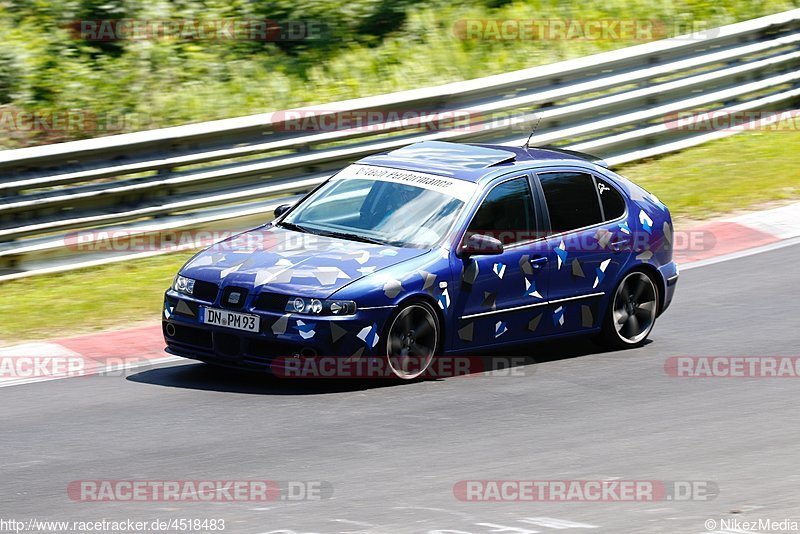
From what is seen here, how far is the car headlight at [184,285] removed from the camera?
892 cm

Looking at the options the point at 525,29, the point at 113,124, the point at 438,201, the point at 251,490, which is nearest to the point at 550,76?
the point at 525,29

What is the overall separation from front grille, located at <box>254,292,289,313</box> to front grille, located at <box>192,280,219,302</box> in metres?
0.37

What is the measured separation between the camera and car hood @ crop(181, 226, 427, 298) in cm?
855

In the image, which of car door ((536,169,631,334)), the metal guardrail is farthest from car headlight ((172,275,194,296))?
the metal guardrail

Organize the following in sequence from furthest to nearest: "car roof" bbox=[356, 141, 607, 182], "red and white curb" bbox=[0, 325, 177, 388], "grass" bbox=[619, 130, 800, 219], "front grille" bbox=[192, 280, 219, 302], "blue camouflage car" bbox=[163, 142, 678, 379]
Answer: "grass" bbox=[619, 130, 800, 219], "car roof" bbox=[356, 141, 607, 182], "red and white curb" bbox=[0, 325, 177, 388], "front grille" bbox=[192, 280, 219, 302], "blue camouflage car" bbox=[163, 142, 678, 379]

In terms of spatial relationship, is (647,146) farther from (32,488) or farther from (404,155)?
(32,488)

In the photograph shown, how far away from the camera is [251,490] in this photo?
6.70m

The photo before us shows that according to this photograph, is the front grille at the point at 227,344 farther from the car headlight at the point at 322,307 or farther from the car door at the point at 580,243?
the car door at the point at 580,243

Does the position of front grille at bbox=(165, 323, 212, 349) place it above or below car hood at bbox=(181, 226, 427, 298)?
below

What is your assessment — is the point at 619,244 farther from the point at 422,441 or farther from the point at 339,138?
the point at 339,138

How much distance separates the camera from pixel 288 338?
8422 mm

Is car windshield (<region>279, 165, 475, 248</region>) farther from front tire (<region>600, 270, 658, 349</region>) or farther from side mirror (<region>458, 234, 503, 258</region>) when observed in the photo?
front tire (<region>600, 270, 658, 349</region>)

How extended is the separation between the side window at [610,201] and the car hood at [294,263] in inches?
75.4

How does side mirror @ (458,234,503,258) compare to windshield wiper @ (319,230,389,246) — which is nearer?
side mirror @ (458,234,503,258)
